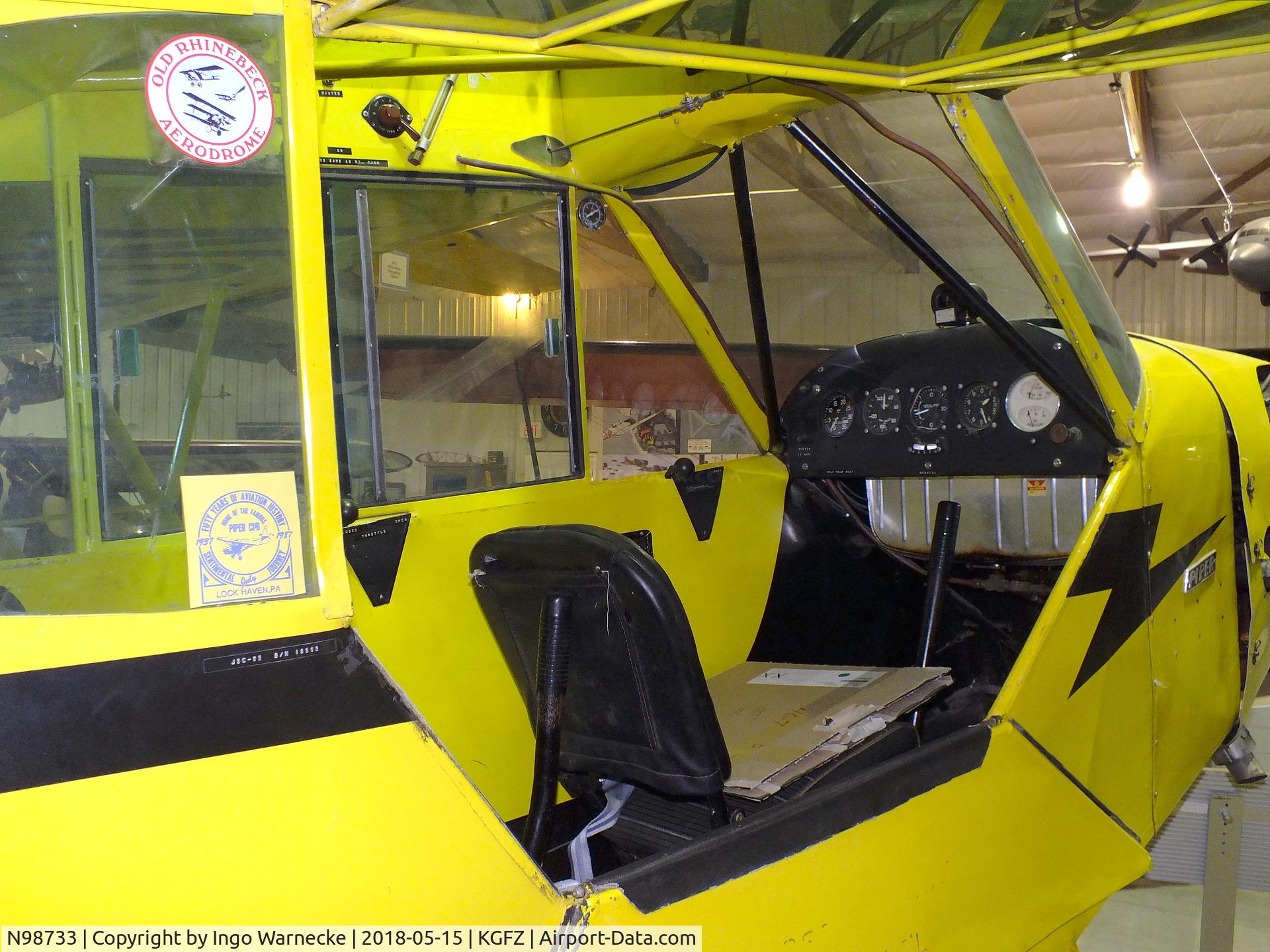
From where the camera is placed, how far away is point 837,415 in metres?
2.93

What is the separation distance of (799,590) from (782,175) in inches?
54.3

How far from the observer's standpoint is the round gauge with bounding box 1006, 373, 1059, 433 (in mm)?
2473

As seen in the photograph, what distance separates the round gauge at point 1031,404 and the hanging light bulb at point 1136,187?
384 inches

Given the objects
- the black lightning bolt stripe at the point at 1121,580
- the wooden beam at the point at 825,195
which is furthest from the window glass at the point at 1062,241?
the wooden beam at the point at 825,195

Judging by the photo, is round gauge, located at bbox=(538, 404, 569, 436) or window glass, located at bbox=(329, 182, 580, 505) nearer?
window glass, located at bbox=(329, 182, 580, 505)

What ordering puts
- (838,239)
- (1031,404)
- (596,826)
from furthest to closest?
1. (838,239)
2. (1031,404)
3. (596,826)

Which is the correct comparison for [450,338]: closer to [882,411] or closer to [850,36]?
[850,36]

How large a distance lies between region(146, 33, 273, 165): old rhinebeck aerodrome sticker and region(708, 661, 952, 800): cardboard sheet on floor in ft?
4.25

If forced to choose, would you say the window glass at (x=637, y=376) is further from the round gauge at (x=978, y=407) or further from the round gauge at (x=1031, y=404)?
the round gauge at (x=1031, y=404)

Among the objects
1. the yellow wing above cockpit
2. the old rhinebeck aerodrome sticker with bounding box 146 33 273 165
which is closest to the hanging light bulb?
the yellow wing above cockpit

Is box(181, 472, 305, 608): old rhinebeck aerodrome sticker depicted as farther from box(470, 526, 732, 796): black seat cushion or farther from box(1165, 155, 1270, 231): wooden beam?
box(1165, 155, 1270, 231): wooden beam

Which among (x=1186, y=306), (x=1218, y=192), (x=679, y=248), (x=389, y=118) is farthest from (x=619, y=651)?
(x=1186, y=306)

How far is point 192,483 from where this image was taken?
957 millimetres

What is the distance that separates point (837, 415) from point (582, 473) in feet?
3.55
